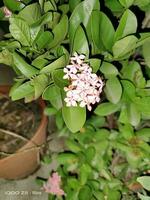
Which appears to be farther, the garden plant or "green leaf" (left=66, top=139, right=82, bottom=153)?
"green leaf" (left=66, top=139, right=82, bottom=153)

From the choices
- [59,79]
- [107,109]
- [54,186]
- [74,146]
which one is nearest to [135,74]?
[107,109]

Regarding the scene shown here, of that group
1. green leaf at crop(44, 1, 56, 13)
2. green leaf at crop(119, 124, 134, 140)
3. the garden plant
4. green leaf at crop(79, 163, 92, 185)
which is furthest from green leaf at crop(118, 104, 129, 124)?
green leaf at crop(44, 1, 56, 13)

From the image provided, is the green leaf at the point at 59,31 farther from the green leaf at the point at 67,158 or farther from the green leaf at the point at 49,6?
the green leaf at the point at 67,158

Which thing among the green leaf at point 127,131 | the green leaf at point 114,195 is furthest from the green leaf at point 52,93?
the green leaf at point 114,195

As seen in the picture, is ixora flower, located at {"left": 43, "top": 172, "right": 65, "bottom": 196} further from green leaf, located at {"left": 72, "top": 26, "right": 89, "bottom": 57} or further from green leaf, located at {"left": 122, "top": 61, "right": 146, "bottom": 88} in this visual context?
green leaf, located at {"left": 72, "top": 26, "right": 89, "bottom": 57}

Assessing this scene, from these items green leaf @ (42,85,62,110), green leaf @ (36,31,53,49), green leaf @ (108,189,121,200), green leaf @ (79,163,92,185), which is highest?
green leaf @ (36,31,53,49)

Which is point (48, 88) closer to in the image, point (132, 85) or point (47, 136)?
point (132, 85)
